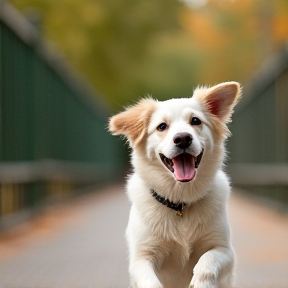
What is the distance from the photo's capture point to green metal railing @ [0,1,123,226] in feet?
40.1

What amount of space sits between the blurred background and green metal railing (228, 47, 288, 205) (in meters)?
0.03

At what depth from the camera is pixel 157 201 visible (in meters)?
5.68

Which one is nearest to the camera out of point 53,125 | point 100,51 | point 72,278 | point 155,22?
point 72,278

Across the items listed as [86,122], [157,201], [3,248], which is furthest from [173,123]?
[86,122]

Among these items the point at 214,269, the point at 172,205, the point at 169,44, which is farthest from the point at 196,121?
the point at 169,44

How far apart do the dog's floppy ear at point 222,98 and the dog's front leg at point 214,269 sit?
38.3 inches

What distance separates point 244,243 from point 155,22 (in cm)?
3580

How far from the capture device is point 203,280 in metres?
5.10

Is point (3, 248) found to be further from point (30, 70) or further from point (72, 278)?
point (30, 70)

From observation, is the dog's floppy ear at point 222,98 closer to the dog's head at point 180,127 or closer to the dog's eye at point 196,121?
the dog's head at point 180,127

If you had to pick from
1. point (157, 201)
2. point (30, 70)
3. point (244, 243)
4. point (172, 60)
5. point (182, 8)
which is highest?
point (182, 8)

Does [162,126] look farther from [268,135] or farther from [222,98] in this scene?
[268,135]

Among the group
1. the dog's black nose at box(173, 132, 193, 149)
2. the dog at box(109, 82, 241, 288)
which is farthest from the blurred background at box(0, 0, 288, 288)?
the dog's black nose at box(173, 132, 193, 149)

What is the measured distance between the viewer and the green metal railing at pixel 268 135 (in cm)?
1623
